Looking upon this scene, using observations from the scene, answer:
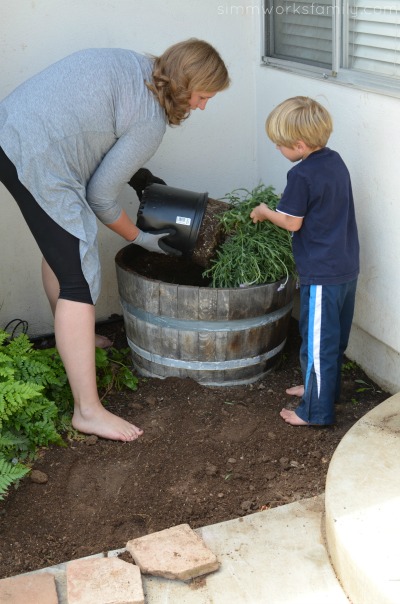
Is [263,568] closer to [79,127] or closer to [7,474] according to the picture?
[7,474]

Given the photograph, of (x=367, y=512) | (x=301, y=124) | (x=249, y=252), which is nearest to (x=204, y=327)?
(x=249, y=252)

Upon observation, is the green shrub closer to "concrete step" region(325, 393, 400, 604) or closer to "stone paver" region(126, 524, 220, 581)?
"stone paver" region(126, 524, 220, 581)

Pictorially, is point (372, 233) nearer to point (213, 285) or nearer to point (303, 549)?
point (213, 285)

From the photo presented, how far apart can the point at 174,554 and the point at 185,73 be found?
1754mm

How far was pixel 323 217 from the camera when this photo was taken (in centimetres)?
304

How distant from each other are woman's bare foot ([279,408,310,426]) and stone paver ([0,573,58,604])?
126cm

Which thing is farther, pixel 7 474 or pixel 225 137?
pixel 225 137

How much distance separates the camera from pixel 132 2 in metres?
3.90

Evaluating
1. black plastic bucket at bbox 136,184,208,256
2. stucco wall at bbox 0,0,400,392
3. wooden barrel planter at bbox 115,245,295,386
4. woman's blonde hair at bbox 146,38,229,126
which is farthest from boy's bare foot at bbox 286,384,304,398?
woman's blonde hair at bbox 146,38,229,126

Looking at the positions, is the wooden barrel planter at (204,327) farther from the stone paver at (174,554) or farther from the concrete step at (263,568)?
the stone paver at (174,554)

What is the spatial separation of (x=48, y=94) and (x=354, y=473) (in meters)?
1.80

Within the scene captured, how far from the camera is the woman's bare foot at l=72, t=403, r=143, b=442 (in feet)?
10.8

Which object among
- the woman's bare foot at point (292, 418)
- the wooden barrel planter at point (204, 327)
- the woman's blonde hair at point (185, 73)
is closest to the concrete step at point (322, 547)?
the woman's bare foot at point (292, 418)

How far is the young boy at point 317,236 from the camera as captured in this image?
2990 mm
